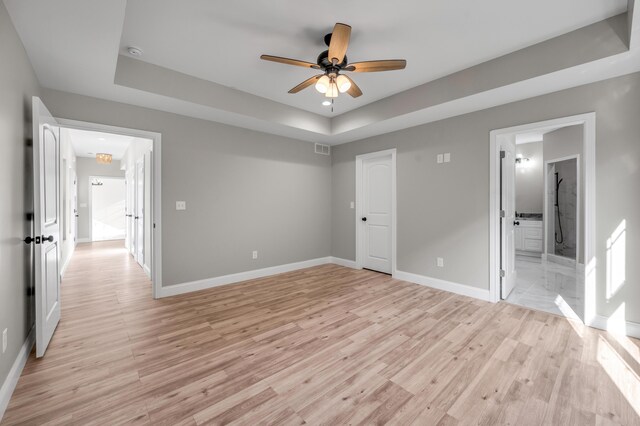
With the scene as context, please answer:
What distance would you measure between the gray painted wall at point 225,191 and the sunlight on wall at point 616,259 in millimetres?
4069

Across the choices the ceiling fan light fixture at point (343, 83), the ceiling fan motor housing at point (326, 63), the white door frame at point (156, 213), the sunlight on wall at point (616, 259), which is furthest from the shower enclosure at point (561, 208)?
the white door frame at point (156, 213)

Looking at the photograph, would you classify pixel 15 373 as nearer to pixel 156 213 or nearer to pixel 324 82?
pixel 156 213

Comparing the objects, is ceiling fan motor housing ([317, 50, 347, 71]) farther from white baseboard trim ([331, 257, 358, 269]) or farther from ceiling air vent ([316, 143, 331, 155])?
white baseboard trim ([331, 257, 358, 269])

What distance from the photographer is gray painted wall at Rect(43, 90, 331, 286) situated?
3.67 m

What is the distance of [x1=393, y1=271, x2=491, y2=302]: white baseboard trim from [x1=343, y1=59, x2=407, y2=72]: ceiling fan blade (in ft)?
9.63

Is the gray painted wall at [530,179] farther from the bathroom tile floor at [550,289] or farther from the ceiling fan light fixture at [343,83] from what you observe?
the ceiling fan light fixture at [343,83]

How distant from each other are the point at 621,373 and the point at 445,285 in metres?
1.97

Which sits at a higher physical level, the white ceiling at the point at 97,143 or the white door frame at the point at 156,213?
the white ceiling at the point at 97,143

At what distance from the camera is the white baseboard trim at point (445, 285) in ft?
11.8

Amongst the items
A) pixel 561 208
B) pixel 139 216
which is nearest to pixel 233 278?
pixel 139 216

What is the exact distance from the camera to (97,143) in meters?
6.81

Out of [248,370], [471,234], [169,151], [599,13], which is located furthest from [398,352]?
[169,151]

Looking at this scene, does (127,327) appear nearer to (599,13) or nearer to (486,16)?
(486,16)

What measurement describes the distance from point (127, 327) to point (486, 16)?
14.5 ft
